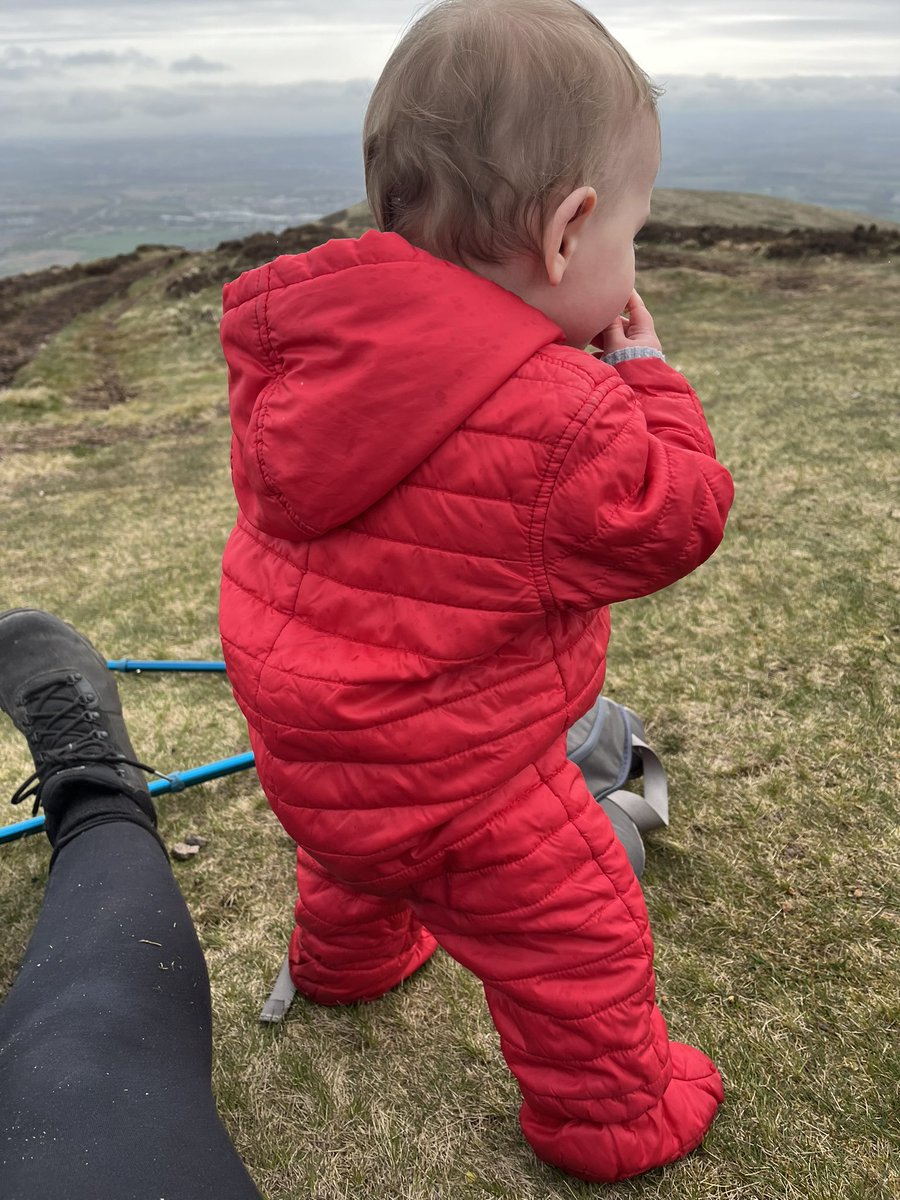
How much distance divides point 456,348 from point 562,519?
351 mm

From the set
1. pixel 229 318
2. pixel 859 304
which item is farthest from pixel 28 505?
pixel 859 304

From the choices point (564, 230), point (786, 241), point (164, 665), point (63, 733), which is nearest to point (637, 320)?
point (564, 230)

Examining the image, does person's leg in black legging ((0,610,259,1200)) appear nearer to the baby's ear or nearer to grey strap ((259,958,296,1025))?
grey strap ((259,958,296,1025))

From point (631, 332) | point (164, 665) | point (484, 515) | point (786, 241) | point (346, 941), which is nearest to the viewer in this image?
point (484, 515)

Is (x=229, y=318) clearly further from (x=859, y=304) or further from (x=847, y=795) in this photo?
(x=859, y=304)

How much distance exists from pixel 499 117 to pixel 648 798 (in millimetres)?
2440

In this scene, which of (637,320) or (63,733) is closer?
(637,320)

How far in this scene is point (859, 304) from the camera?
13.9 metres

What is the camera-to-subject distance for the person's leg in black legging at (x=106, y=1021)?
164 cm

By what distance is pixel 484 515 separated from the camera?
1607 millimetres

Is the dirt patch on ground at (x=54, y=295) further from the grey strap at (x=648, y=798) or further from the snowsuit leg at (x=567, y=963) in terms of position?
the snowsuit leg at (x=567, y=963)

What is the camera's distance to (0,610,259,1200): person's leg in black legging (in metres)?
1.64

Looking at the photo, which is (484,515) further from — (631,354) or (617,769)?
(617,769)

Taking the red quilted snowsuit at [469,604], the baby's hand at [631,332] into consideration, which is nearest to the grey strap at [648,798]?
the red quilted snowsuit at [469,604]
